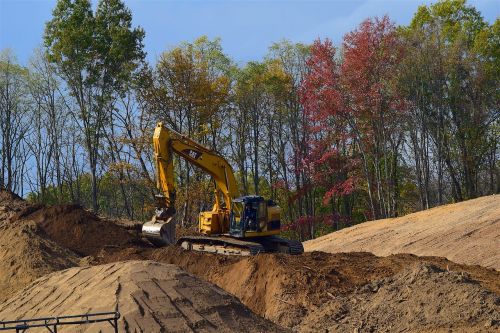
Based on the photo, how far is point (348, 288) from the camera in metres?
14.9

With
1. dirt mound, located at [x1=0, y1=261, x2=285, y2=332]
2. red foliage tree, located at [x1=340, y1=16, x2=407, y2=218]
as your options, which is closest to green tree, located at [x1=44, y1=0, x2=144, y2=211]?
red foliage tree, located at [x1=340, y1=16, x2=407, y2=218]

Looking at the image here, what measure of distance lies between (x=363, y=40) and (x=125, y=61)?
1404 centimetres

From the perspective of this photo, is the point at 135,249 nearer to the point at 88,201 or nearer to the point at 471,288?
the point at 471,288

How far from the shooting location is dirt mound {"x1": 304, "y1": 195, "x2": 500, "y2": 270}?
21644 millimetres

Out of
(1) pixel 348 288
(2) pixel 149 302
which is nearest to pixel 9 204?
(1) pixel 348 288

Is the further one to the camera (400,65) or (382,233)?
(400,65)

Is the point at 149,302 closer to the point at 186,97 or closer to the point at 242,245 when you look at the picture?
the point at 242,245

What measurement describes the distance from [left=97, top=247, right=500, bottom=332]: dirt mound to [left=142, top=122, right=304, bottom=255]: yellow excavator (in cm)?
88

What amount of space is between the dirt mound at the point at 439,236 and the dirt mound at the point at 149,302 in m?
11.8

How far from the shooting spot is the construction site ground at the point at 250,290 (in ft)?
34.7

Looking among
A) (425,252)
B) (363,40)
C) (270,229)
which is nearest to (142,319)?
(270,229)

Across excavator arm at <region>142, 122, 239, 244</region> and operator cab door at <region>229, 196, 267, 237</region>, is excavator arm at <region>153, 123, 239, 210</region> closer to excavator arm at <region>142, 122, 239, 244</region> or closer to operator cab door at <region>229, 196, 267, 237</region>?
excavator arm at <region>142, 122, 239, 244</region>

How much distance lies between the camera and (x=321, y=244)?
28812mm

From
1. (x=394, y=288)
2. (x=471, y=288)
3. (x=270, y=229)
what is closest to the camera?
(x=471, y=288)
